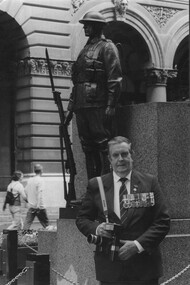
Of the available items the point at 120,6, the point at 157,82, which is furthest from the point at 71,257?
the point at 157,82

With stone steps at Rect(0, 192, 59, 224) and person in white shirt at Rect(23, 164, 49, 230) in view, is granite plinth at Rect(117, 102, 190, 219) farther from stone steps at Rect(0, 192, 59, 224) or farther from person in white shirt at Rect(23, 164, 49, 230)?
stone steps at Rect(0, 192, 59, 224)

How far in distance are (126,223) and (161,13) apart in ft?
86.4

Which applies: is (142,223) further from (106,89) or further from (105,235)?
(106,89)

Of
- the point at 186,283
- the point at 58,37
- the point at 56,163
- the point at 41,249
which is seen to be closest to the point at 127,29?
the point at 58,37

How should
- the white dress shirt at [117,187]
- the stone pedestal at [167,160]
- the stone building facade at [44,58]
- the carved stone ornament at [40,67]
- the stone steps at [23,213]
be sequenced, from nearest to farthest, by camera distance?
the white dress shirt at [117,187] < the stone pedestal at [167,160] < the stone steps at [23,213] < the carved stone ornament at [40,67] < the stone building facade at [44,58]

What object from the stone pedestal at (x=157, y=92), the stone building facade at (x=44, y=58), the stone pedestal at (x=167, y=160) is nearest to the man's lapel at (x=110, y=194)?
the stone pedestal at (x=167, y=160)

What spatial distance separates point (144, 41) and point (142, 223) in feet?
83.8

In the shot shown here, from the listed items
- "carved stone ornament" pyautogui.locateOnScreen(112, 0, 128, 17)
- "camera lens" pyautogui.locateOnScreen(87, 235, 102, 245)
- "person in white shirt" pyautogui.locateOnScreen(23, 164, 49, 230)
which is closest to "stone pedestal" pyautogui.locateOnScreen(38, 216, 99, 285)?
"camera lens" pyautogui.locateOnScreen(87, 235, 102, 245)

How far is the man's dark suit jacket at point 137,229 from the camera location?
5520 millimetres

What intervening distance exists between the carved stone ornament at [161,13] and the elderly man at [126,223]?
25.6 m

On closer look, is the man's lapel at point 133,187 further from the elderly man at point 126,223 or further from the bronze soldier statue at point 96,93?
the bronze soldier statue at point 96,93

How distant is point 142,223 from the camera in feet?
18.4

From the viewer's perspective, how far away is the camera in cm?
548

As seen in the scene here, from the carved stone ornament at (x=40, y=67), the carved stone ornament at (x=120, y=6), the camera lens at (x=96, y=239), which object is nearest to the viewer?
the camera lens at (x=96, y=239)
